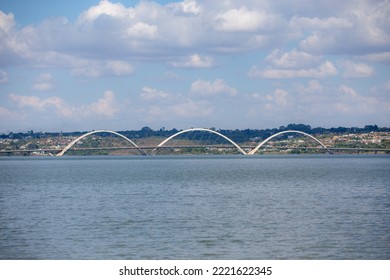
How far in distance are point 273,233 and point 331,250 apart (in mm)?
4612

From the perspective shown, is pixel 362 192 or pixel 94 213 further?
pixel 362 192

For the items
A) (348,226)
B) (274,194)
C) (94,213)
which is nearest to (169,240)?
(348,226)

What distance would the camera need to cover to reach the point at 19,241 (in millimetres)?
29969

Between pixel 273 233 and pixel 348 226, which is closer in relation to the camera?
pixel 273 233
